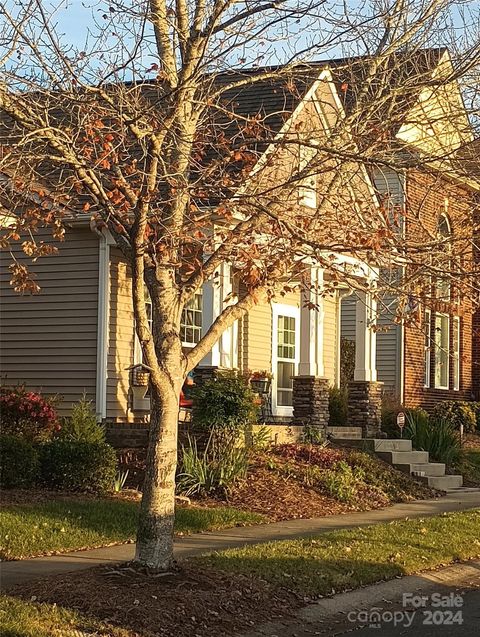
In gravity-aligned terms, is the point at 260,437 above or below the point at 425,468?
above

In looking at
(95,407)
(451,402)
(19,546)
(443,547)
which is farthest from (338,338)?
(19,546)

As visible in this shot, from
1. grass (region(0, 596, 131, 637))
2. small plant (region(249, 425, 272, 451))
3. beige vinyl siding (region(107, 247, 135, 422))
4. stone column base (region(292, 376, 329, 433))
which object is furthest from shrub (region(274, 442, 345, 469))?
grass (region(0, 596, 131, 637))

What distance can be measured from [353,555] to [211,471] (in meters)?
4.60

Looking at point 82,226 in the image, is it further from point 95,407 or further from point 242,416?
point 242,416

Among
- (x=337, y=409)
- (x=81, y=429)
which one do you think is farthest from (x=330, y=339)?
(x=81, y=429)

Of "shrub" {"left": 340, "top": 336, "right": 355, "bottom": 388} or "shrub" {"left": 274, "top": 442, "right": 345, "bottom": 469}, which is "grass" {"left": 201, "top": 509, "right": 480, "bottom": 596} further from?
"shrub" {"left": 340, "top": 336, "right": 355, "bottom": 388}

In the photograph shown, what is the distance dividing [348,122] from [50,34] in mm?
2712

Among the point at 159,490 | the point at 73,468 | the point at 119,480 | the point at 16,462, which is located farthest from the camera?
the point at 119,480

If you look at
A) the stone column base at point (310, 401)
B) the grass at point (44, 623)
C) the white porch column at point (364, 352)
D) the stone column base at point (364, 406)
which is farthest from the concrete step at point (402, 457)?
the grass at point (44, 623)

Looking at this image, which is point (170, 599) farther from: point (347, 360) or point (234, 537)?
point (347, 360)

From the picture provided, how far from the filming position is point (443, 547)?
12.1m

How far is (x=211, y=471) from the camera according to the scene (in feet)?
50.7

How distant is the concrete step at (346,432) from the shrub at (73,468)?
6.73 metres

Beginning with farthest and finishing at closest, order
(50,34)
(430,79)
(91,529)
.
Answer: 1. (91,529)
2. (430,79)
3. (50,34)
